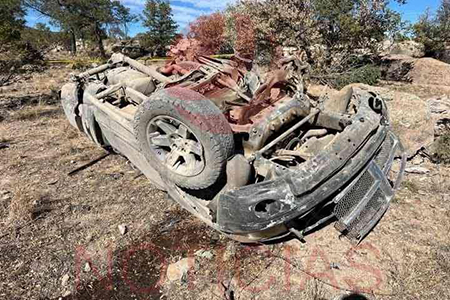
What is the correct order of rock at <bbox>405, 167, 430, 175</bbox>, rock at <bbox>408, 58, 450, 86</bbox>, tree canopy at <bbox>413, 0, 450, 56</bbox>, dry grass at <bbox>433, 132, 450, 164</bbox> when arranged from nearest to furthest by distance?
1. rock at <bbox>405, 167, 430, 175</bbox>
2. dry grass at <bbox>433, 132, 450, 164</bbox>
3. rock at <bbox>408, 58, 450, 86</bbox>
4. tree canopy at <bbox>413, 0, 450, 56</bbox>

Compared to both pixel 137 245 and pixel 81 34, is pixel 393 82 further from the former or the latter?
pixel 81 34

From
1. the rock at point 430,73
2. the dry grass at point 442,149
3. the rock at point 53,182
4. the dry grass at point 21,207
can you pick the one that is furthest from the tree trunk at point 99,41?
the dry grass at point 442,149

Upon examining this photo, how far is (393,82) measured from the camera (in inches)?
421

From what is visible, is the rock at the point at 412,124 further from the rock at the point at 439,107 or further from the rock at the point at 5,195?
the rock at the point at 5,195

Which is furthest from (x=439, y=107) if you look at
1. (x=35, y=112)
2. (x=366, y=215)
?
(x=35, y=112)

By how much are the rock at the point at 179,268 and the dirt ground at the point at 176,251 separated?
0.02 meters

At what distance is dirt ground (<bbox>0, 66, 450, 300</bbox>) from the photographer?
2723 millimetres

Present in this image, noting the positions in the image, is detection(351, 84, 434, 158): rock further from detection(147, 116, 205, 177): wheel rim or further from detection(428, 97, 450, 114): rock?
detection(147, 116, 205, 177): wheel rim

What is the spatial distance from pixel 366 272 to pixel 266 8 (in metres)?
9.24

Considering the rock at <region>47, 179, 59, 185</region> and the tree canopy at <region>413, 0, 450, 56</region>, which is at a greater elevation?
the tree canopy at <region>413, 0, 450, 56</region>

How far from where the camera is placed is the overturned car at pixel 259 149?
256cm

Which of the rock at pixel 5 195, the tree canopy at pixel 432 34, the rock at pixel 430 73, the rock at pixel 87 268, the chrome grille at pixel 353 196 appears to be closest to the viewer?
the chrome grille at pixel 353 196

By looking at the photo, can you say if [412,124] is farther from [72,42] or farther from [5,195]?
[72,42]

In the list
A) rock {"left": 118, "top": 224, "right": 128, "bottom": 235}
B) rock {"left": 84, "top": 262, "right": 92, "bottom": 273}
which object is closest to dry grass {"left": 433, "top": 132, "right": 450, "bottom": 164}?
rock {"left": 118, "top": 224, "right": 128, "bottom": 235}
